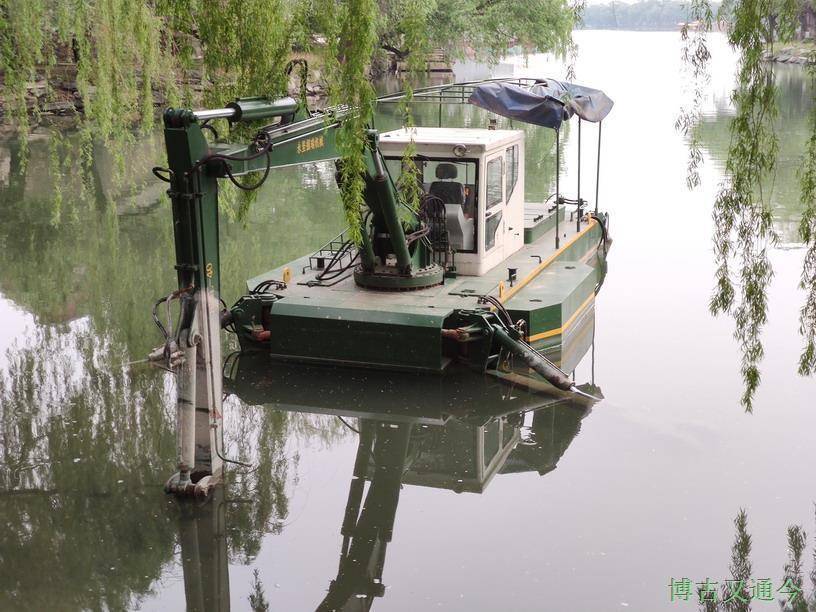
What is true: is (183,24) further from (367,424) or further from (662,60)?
(662,60)

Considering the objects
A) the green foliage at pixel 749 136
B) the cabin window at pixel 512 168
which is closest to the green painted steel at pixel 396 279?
the cabin window at pixel 512 168

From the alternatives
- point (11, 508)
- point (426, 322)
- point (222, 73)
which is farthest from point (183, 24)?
point (11, 508)

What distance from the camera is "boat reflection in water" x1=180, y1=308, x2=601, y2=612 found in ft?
25.3

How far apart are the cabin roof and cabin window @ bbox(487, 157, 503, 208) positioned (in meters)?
0.24

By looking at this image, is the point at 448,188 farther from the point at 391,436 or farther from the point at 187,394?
the point at 187,394

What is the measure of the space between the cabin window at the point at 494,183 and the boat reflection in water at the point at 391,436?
6.28ft

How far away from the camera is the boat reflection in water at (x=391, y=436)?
773 centimetres

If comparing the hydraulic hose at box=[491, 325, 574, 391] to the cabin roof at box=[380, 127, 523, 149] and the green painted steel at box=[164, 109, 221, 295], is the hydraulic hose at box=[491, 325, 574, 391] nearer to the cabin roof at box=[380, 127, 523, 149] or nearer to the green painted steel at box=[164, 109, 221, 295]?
the cabin roof at box=[380, 127, 523, 149]

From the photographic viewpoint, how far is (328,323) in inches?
440

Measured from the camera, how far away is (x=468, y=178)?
40.7 feet

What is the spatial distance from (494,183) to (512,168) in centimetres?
62

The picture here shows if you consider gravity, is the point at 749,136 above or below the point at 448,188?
above

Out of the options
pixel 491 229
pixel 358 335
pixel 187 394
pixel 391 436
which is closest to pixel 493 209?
pixel 491 229

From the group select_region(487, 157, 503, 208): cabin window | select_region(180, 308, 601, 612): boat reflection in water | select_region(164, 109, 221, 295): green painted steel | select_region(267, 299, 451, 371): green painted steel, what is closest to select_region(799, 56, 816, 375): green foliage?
select_region(180, 308, 601, 612): boat reflection in water
